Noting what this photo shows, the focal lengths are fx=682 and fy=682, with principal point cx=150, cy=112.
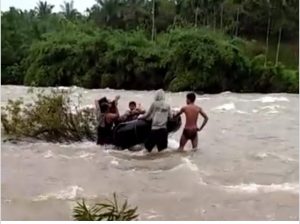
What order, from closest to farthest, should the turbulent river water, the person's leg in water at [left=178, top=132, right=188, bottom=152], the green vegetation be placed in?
the turbulent river water, the person's leg in water at [left=178, top=132, right=188, bottom=152], the green vegetation

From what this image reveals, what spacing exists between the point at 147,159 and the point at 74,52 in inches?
1006

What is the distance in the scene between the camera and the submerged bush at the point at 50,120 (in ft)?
35.5

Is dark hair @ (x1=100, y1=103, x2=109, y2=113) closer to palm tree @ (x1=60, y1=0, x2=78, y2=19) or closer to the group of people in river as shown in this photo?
the group of people in river

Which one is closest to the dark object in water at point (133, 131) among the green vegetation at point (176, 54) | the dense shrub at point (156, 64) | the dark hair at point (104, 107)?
the dark hair at point (104, 107)

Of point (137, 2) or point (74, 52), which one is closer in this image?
point (74, 52)

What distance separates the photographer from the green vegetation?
32.4m

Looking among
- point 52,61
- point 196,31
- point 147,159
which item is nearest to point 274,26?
point 196,31

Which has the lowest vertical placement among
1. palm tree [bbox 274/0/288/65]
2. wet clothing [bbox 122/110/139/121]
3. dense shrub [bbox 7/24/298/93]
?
dense shrub [bbox 7/24/298/93]

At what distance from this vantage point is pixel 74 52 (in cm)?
3506

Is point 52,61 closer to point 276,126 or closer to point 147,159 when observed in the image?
point 276,126

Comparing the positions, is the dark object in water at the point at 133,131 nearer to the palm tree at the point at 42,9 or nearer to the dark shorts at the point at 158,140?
the dark shorts at the point at 158,140

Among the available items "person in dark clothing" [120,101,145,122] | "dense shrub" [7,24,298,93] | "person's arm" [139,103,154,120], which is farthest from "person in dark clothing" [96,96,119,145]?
"dense shrub" [7,24,298,93]

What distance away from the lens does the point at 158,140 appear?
391 inches

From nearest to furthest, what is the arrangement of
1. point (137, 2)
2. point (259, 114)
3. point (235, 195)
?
point (235, 195), point (259, 114), point (137, 2)
